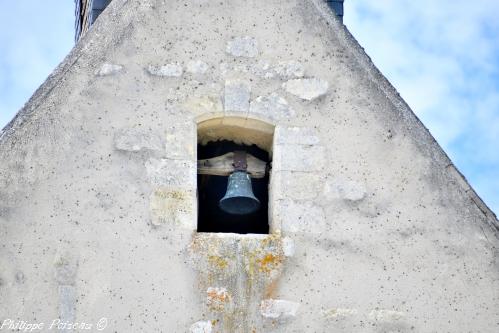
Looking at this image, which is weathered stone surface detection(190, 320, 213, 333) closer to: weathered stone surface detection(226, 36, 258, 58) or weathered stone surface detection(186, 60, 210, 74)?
weathered stone surface detection(186, 60, 210, 74)

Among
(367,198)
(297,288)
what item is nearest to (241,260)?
(297,288)

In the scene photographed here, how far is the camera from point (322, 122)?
7293mm

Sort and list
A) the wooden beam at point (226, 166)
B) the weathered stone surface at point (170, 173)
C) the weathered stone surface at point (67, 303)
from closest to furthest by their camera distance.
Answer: the weathered stone surface at point (67, 303) < the weathered stone surface at point (170, 173) < the wooden beam at point (226, 166)

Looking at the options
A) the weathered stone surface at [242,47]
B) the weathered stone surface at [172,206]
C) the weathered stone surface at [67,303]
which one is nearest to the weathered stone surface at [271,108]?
the weathered stone surface at [242,47]

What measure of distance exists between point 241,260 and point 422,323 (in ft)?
3.56

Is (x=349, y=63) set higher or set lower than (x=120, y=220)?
higher

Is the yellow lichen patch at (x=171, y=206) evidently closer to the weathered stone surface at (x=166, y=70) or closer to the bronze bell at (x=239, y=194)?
the bronze bell at (x=239, y=194)

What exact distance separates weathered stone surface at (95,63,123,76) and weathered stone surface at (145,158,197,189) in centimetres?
59

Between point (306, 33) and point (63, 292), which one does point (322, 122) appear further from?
point (63, 292)

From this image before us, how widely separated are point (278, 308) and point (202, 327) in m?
0.44

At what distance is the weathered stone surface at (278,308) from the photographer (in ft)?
22.3

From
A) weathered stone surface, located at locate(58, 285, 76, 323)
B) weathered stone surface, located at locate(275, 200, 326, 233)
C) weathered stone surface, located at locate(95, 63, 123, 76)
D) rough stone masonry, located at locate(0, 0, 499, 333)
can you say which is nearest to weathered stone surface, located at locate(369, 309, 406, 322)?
rough stone masonry, located at locate(0, 0, 499, 333)

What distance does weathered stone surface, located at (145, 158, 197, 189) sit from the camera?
23.0 feet

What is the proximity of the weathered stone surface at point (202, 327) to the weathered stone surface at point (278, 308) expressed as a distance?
305 mm
